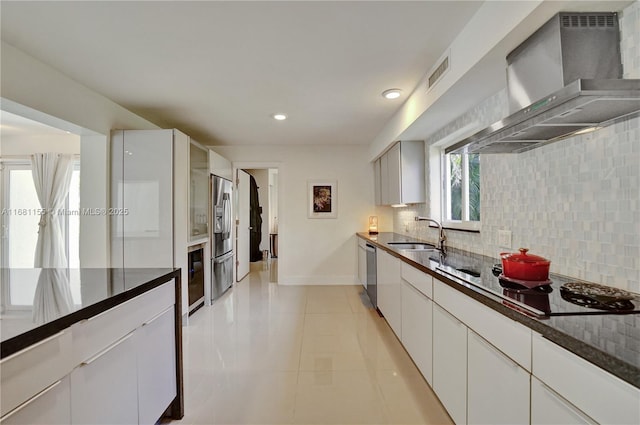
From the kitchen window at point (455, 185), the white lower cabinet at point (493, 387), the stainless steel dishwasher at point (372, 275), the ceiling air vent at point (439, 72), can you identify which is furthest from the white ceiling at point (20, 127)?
the white lower cabinet at point (493, 387)

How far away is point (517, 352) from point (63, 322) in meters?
1.52

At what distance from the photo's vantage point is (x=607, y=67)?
1.25 meters

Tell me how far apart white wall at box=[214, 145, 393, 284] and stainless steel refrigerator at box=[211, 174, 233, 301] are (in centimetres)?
82

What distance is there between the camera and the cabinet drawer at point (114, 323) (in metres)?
1.03

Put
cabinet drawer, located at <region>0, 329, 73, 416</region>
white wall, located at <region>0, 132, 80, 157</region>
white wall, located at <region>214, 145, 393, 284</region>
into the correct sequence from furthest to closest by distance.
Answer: white wall, located at <region>214, 145, 393, 284</region>
white wall, located at <region>0, 132, 80, 157</region>
cabinet drawer, located at <region>0, 329, 73, 416</region>

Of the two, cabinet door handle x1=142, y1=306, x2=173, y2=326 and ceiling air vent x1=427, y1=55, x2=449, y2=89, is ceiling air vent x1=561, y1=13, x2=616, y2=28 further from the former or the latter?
cabinet door handle x1=142, y1=306, x2=173, y2=326

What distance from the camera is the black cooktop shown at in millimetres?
976

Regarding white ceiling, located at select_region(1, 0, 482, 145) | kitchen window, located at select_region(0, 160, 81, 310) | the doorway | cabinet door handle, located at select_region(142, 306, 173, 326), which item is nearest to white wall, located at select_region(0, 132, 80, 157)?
kitchen window, located at select_region(0, 160, 81, 310)

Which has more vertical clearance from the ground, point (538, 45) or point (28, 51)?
point (28, 51)

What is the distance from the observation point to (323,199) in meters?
5.12

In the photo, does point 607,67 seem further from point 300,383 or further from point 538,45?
point 300,383

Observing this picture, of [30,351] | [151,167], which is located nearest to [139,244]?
[151,167]

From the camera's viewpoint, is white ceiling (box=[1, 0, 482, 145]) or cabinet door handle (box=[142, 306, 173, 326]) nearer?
cabinet door handle (box=[142, 306, 173, 326])

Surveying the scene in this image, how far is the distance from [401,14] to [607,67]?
102 cm
